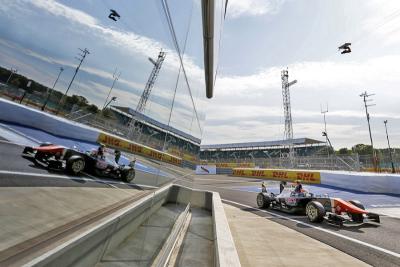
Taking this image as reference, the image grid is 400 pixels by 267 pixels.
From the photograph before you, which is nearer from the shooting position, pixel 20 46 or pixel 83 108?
pixel 20 46

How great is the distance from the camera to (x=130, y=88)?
835 millimetres

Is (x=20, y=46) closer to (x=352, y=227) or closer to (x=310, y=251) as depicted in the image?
(x=310, y=251)

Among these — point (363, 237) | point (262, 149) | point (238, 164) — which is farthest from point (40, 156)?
point (262, 149)

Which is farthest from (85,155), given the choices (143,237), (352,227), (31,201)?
(352,227)

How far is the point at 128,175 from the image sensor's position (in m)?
1.18

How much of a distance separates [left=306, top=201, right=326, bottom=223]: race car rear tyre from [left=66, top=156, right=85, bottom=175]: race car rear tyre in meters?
7.62

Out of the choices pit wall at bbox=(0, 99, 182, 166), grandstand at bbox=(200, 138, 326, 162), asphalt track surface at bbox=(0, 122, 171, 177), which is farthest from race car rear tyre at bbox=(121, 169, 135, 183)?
grandstand at bbox=(200, 138, 326, 162)

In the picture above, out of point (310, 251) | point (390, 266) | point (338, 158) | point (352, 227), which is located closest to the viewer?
point (390, 266)

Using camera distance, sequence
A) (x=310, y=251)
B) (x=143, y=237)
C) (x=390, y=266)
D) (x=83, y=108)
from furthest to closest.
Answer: (x=310, y=251)
(x=390, y=266)
(x=143, y=237)
(x=83, y=108)

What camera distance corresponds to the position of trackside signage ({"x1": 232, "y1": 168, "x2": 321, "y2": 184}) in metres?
19.6

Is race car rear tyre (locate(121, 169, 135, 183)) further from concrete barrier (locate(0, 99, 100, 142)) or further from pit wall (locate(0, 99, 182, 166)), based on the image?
concrete barrier (locate(0, 99, 100, 142))

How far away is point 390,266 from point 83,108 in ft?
16.2

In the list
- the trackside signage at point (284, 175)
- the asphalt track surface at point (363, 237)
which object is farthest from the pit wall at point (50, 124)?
the trackside signage at point (284, 175)

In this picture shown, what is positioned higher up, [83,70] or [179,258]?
[83,70]
